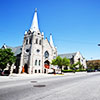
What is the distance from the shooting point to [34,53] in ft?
137

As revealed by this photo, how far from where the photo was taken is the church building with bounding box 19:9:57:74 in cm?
4103

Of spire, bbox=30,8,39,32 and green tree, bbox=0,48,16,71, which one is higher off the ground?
spire, bbox=30,8,39,32

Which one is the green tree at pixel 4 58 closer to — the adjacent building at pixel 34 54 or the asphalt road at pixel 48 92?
the adjacent building at pixel 34 54

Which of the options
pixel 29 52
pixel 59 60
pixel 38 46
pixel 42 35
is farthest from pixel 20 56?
pixel 59 60

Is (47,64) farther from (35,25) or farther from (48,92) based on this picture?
(48,92)

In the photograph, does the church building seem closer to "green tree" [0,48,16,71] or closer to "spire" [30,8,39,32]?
"spire" [30,8,39,32]

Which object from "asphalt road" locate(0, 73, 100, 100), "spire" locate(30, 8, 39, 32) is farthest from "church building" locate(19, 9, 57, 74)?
"asphalt road" locate(0, 73, 100, 100)

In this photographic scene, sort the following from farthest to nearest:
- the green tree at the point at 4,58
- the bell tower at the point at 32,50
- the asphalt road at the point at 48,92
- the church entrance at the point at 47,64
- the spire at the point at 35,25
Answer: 1. the church entrance at the point at 47,64
2. the spire at the point at 35,25
3. the bell tower at the point at 32,50
4. the green tree at the point at 4,58
5. the asphalt road at the point at 48,92

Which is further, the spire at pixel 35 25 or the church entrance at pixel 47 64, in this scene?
the church entrance at pixel 47 64

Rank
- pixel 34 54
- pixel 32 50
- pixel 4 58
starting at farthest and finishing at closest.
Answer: pixel 34 54 → pixel 32 50 → pixel 4 58

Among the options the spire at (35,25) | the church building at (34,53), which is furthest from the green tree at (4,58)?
the spire at (35,25)

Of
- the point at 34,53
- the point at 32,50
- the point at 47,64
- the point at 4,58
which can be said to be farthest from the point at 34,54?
the point at 4,58

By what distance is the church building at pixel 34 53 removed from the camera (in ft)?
135

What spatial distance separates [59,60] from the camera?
3859cm
